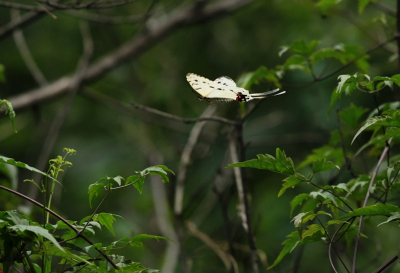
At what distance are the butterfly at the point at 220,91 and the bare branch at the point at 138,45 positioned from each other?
7.28ft

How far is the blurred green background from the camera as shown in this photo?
3488mm

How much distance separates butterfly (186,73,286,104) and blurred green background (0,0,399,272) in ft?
7.31

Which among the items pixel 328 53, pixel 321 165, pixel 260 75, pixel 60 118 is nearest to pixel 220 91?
pixel 321 165

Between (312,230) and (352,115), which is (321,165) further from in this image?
(352,115)

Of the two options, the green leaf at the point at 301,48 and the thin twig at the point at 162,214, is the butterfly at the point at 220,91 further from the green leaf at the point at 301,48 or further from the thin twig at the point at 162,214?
the thin twig at the point at 162,214

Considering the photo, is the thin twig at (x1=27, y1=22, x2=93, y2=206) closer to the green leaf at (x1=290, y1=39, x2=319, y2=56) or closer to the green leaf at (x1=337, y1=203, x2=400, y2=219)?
the green leaf at (x1=290, y1=39, x2=319, y2=56)

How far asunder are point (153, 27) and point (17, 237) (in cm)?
260

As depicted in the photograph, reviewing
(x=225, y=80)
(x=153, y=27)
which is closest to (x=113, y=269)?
(x=225, y=80)

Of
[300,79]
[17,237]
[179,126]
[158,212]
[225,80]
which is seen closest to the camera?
[17,237]

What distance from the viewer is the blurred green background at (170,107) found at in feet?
11.4

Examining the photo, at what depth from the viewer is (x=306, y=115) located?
371cm

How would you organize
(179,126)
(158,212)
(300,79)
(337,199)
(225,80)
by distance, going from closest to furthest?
(225,80), (337,199), (158,212), (300,79), (179,126)

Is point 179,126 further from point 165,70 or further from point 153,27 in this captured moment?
point 153,27

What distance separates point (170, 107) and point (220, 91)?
3.09 m
